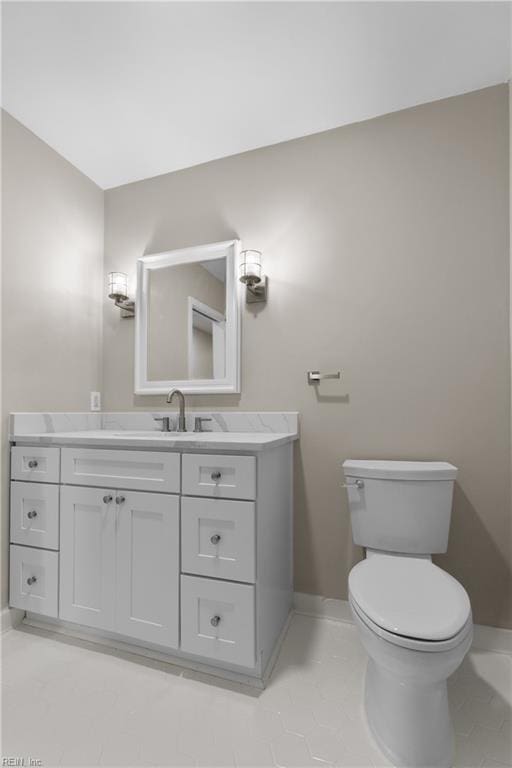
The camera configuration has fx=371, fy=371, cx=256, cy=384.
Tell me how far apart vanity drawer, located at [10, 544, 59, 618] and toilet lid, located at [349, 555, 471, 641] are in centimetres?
123

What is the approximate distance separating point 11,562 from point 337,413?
5.25 feet

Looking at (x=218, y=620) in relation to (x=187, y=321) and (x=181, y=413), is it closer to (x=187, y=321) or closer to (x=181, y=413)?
(x=181, y=413)

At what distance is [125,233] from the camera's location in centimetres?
220

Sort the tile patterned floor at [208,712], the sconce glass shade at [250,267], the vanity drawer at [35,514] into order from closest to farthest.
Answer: the tile patterned floor at [208,712] → the vanity drawer at [35,514] → the sconce glass shade at [250,267]

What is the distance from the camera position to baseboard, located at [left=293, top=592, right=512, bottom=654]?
1.48 meters

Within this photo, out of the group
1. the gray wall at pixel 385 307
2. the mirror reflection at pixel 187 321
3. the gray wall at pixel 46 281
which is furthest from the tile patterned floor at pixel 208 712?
the mirror reflection at pixel 187 321

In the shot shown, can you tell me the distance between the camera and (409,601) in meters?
A: 1.06

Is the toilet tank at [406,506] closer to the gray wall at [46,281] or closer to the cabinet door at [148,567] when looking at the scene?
the cabinet door at [148,567]

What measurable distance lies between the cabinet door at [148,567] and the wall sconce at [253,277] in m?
1.05

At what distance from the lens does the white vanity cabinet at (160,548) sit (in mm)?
1280

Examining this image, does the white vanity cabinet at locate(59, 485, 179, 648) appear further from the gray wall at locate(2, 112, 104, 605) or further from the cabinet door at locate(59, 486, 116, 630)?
the gray wall at locate(2, 112, 104, 605)

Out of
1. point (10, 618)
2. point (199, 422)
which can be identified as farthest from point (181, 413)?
point (10, 618)

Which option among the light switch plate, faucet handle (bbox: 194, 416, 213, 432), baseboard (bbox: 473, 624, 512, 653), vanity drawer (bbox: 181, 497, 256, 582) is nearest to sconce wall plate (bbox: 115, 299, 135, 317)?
the light switch plate

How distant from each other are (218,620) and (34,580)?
864 mm
